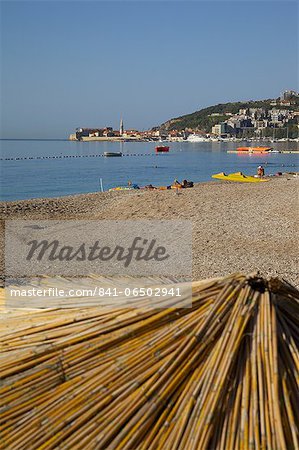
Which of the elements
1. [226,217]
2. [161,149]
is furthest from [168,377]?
[161,149]

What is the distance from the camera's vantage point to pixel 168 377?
6.13 ft

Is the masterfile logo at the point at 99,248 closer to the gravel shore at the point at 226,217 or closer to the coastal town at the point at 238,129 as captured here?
the gravel shore at the point at 226,217

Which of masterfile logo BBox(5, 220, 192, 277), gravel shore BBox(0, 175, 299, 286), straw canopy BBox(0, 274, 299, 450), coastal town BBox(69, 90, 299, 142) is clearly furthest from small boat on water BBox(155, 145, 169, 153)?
straw canopy BBox(0, 274, 299, 450)

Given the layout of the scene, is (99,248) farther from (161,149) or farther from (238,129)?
(238,129)

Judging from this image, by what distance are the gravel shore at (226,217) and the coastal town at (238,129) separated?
5514 inches

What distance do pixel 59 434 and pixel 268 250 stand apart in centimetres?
936

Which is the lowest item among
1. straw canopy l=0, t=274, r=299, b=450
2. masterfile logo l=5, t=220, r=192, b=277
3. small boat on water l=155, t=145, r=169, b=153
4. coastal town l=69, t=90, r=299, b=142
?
masterfile logo l=5, t=220, r=192, b=277

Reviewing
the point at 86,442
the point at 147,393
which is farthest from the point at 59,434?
the point at 147,393

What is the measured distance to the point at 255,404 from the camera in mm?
1790

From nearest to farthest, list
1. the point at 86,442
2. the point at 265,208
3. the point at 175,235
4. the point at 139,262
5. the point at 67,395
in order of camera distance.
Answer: the point at 86,442
the point at 67,395
the point at 139,262
the point at 175,235
the point at 265,208

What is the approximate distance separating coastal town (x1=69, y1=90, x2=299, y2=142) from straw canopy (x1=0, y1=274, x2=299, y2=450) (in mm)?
157171

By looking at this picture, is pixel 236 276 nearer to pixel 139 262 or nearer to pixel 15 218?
pixel 139 262

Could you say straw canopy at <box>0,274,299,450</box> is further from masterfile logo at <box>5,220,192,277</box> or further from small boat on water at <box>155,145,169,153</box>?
small boat on water at <box>155,145,169,153</box>

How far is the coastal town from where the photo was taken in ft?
520
